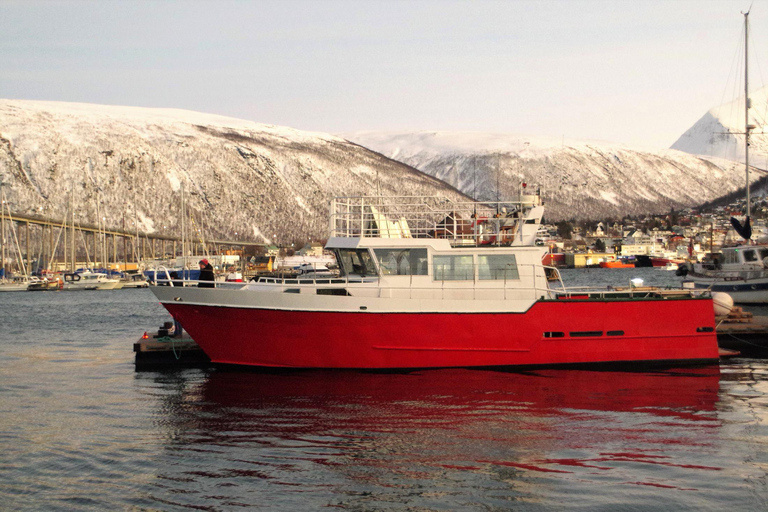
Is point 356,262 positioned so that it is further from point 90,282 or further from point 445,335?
point 90,282

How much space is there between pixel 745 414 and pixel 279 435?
10.3m

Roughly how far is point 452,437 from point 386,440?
51.5 inches

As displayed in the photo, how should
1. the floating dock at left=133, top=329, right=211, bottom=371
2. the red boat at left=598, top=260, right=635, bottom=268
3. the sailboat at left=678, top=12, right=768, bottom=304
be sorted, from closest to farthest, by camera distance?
the floating dock at left=133, top=329, right=211, bottom=371, the sailboat at left=678, top=12, right=768, bottom=304, the red boat at left=598, top=260, right=635, bottom=268

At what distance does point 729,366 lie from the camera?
2375cm

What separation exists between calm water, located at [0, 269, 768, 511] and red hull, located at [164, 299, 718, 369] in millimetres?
505

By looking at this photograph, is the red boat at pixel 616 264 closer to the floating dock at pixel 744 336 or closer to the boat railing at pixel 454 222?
the floating dock at pixel 744 336

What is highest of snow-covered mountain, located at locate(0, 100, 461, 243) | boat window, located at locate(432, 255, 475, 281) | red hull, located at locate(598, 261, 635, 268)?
snow-covered mountain, located at locate(0, 100, 461, 243)

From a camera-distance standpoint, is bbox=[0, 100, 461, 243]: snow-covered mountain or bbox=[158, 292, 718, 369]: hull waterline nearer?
bbox=[158, 292, 718, 369]: hull waterline

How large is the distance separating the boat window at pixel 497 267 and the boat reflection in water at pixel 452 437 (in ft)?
8.78

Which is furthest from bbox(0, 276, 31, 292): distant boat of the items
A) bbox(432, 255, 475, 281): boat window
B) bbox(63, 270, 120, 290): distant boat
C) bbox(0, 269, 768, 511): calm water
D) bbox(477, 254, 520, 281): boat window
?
bbox(477, 254, 520, 281): boat window

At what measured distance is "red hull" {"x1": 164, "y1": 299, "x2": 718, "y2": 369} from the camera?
20.7 metres

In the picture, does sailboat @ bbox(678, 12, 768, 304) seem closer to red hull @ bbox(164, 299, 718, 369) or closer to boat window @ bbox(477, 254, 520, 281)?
red hull @ bbox(164, 299, 718, 369)

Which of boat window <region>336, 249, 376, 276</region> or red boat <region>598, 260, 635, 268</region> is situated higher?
boat window <region>336, 249, 376, 276</region>

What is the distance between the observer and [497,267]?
21656mm
